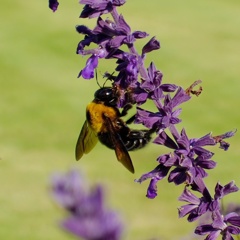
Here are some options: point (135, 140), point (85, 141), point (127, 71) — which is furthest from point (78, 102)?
point (127, 71)

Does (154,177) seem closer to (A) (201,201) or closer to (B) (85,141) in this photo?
(A) (201,201)

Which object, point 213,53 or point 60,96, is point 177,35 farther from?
point 60,96

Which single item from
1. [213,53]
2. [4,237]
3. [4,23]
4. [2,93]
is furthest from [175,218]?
[4,23]

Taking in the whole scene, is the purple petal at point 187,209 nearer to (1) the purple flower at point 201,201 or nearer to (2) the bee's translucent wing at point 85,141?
(1) the purple flower at point 201,201

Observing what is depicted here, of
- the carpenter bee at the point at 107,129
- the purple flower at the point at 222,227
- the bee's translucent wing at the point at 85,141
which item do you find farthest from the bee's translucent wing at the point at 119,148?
the purple flower at the point at 222,227

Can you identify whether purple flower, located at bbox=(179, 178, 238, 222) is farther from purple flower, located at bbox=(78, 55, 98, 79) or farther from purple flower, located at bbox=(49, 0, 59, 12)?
purple flower, located at bbox=(49, 0, 59, 12)

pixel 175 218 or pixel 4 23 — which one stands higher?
pixel 4 23

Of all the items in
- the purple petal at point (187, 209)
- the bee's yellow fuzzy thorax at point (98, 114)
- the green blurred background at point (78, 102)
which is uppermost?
the green blurred background at point (78, 102)
